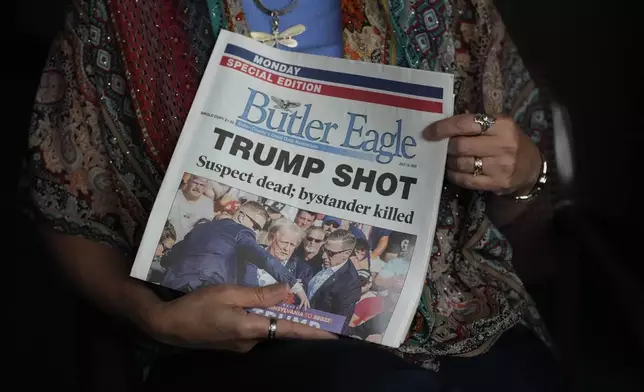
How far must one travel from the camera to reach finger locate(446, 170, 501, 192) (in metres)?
0.76

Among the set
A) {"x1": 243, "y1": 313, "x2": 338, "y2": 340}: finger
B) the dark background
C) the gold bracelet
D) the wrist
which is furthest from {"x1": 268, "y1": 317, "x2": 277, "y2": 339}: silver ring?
the dark background

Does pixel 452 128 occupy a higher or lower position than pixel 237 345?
higher

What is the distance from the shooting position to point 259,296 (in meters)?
0.69

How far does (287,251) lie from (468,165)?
0.69 ft

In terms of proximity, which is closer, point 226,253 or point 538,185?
point 226,253

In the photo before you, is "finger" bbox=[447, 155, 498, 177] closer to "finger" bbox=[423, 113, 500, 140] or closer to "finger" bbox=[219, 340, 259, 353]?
"finger" bbox=[423, 113, 500, 140]

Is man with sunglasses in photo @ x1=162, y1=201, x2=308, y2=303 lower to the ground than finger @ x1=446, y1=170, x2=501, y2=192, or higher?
lower

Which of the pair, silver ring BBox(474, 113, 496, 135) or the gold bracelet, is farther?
the gold bracelet

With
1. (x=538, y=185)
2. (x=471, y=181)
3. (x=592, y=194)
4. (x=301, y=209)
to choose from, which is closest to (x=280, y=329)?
(x=301, y=209)

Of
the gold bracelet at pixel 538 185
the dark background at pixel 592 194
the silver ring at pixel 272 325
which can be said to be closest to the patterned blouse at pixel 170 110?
the gold bracelet at pixel 538 185

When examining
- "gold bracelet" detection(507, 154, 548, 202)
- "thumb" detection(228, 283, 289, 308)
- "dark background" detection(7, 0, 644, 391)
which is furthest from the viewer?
"dark background" detection(7, 0, 644, 391)

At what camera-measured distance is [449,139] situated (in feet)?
2.40

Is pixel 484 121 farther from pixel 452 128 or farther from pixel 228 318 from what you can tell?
pixel 228 318

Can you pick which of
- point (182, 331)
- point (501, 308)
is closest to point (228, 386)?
point (182, 331)
